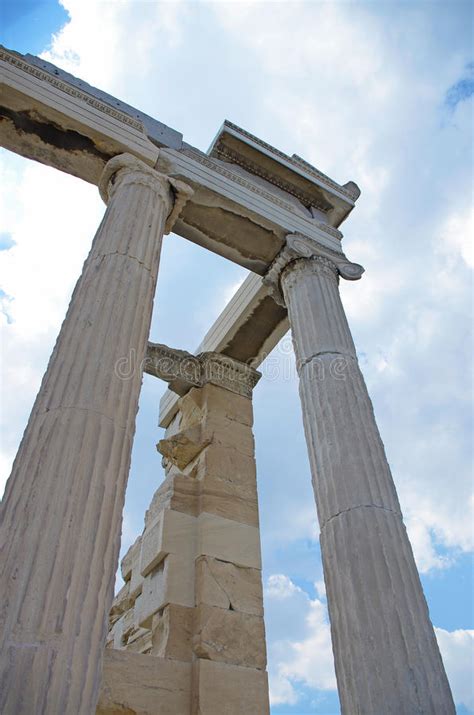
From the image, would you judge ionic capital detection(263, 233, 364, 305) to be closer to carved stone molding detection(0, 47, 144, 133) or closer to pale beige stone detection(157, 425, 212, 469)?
pale beige stone detection(157, 425, 212, 469)

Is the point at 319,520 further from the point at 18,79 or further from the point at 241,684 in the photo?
the point at 18,79

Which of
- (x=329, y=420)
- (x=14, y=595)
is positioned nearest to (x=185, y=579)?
(x=329, y=420)

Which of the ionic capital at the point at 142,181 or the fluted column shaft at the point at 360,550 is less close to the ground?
the ionic capital at the point at 142,181

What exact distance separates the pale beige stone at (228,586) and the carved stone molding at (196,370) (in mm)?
4105

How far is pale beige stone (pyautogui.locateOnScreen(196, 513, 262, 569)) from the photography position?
927cm

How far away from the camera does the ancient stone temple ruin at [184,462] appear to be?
14.4 ft

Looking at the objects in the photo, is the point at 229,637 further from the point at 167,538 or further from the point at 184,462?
the point at 184,462

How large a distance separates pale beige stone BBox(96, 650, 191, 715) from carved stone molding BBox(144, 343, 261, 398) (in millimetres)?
5718

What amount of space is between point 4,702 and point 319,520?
4377 millimetres

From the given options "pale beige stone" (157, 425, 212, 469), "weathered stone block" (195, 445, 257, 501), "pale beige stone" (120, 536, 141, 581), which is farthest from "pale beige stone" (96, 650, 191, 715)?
"pale beige stone" (157, 425, 212, 469)

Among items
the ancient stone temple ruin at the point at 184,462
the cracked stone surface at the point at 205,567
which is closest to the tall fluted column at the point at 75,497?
the ancient stone temple ruin at the point at 184,462

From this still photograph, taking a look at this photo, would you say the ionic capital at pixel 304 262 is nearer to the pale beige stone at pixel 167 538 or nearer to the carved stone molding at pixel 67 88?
the carved stone molding at pixel 67 88

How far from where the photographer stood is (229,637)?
8219mm

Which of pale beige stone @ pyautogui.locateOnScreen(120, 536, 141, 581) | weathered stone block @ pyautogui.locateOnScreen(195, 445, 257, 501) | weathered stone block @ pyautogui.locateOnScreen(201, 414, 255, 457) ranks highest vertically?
weathered stone block @ pyautogui.locateOnScreen(201, 414, 255, 457)
